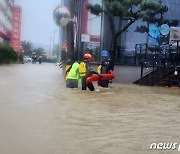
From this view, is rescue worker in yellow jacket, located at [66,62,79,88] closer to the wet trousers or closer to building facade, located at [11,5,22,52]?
the wet trousers

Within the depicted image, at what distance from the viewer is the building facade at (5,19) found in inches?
2194

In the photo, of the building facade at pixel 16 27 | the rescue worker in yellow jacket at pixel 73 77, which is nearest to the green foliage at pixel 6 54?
the building facade at pixel 16 27

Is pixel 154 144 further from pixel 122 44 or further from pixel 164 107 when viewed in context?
pixel 122 44

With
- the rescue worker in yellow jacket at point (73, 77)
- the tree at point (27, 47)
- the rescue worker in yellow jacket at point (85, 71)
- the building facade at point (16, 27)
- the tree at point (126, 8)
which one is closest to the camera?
the rescue worker in yellow jacket at point (85, 71)

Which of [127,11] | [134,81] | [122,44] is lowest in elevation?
[134,81]

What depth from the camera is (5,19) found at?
5894cm

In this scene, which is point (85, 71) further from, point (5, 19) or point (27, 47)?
point (27, 47)

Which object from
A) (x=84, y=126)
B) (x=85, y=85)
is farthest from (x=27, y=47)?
(x=84, y=126)

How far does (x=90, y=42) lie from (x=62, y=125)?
1651 cm

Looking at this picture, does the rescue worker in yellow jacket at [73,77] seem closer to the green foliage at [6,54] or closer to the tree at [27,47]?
the green foliage at [6,54]

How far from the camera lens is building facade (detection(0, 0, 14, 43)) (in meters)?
55.7

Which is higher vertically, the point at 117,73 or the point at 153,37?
the point at 153,37

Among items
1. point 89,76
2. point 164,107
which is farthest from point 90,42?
point 164,107

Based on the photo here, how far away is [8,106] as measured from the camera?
9492 millimetres
